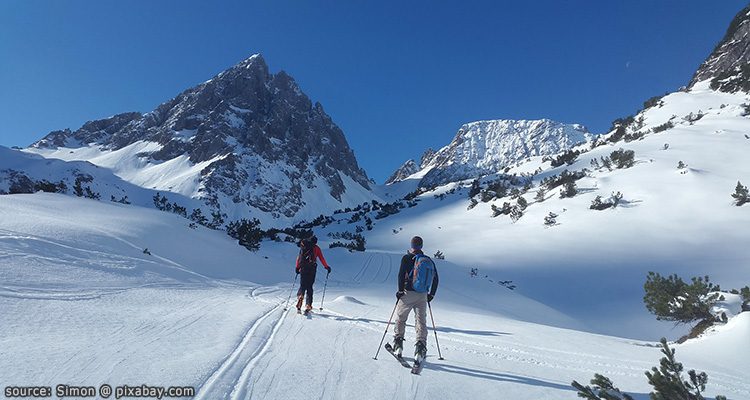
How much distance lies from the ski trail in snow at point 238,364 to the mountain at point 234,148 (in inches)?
3523

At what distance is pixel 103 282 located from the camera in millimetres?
7984

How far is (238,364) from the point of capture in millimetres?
4164

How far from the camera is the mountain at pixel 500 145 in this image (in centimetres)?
A: 15275

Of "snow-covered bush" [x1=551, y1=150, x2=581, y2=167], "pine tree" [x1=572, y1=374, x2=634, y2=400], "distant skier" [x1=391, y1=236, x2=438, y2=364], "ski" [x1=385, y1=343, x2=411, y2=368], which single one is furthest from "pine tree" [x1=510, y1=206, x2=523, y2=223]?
"pine tree" [x1=572, y1=374, x2=634, y2=400]

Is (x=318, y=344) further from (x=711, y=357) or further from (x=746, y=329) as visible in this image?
(x=746, y=329)

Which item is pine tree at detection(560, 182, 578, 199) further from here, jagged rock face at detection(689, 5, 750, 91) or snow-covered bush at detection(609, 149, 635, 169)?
jagged rock face at detection(689, 5, 750, 91)

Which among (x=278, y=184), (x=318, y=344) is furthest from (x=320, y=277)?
(x=278, y=184)

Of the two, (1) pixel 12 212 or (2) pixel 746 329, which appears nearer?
(2) pixel 746 329

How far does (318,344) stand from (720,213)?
72.4 feet

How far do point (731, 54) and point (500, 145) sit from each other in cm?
12264

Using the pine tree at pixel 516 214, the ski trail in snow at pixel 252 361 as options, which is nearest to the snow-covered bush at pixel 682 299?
the ski trail in snow at pixel 252 361

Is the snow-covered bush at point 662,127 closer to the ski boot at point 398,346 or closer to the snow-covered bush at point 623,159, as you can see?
the snow-covered bush at point 623,159

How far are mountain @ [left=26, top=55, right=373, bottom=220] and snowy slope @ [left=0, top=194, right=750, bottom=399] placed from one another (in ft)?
277

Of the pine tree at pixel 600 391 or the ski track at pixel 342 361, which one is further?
the ski track at pixel 342 361
